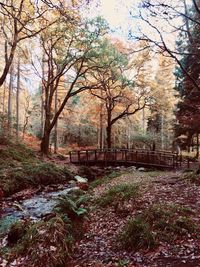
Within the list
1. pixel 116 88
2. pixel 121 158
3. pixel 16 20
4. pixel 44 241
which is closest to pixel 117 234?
pixel 44 241

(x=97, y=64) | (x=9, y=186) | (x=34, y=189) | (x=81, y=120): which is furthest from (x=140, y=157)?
(x=81, y=120)

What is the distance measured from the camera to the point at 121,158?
22594 mm

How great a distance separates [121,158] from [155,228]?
54.2ft

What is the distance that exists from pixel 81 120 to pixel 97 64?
45.4 ft

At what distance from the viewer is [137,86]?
26.7m

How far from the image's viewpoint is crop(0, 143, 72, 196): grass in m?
11.8

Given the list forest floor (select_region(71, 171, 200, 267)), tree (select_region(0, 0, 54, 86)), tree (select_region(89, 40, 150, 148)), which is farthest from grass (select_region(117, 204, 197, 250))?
tree (select_region(89, 40, 150, 148))

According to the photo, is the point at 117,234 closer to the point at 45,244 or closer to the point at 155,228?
the point at 155,228

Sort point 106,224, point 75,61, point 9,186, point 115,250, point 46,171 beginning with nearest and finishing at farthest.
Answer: point 115,250, point 106,224, point 9,186, point 46,171, point 75,61

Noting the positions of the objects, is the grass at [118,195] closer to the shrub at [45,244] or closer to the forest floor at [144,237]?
the forest floor at [144,237]

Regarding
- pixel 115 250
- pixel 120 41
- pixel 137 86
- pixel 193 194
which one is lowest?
pixel 115 250

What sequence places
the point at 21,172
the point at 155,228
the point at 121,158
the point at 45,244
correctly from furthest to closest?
the point at 121,158 → the point at 21,172 → the point at 155,228 → the point at 45,244

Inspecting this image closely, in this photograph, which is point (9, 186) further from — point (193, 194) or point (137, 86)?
point (137, 86)

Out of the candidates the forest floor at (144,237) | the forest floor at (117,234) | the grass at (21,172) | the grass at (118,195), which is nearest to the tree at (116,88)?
the grass at (21,172)
